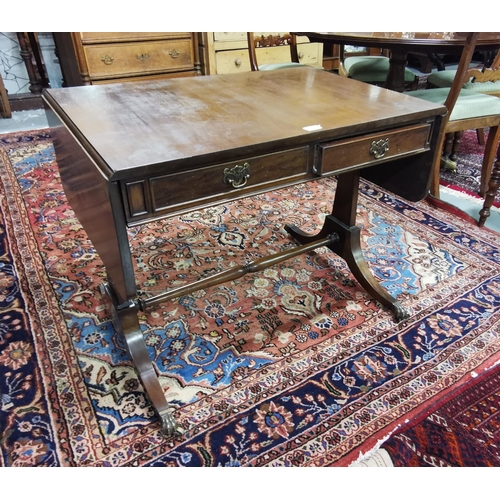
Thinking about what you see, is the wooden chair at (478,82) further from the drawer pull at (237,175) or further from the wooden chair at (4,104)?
the wooden chair at (4,104)

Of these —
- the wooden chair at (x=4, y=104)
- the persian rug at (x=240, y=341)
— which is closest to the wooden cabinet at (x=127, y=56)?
the wooden chair at (x=4, y=104)

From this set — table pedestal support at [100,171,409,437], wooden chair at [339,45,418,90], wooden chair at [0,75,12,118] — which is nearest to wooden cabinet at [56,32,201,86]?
wooden chair at [0,75,12,118]

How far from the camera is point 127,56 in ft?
10.5

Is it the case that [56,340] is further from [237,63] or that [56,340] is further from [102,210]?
[237,63]

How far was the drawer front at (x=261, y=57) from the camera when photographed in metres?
3.60

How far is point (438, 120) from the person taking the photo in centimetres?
138

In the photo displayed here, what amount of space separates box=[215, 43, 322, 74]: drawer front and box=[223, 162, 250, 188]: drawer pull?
2821 mm

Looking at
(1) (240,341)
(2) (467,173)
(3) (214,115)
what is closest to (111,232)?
(3) (214,115)

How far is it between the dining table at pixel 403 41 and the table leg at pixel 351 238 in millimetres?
860

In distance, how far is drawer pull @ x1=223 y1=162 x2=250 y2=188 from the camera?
1.08 metres

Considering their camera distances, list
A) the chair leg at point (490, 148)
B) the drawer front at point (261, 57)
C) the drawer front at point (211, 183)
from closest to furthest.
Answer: the drawer front at point (211, 183), the chair leg at point (490, 148), the drawer front at point (261, 57)

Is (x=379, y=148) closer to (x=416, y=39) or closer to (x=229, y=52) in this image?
(x=416, y=39)

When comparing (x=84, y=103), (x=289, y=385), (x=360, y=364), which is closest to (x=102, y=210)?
(x=84, y=103)

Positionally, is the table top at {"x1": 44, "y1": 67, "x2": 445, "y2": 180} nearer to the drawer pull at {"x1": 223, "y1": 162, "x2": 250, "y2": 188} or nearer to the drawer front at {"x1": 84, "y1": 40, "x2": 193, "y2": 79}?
the drawer pull at {"x1": 223, "y1": 162, "x2": 250, "y2": 188}
